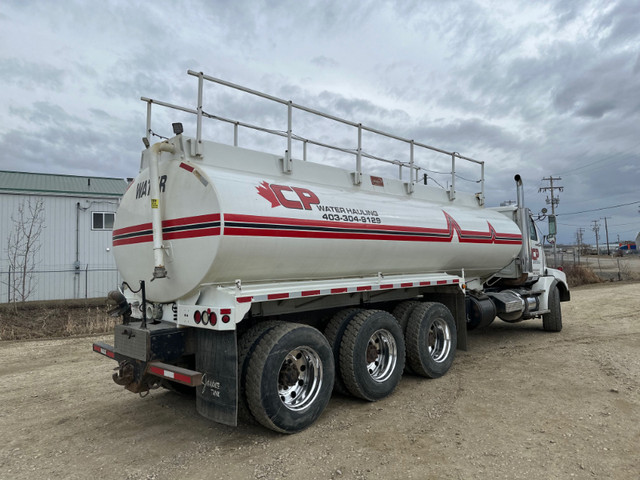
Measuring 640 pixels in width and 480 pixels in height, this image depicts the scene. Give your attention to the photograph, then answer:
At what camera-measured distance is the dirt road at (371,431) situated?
160 inches

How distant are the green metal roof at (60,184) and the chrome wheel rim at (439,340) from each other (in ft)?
51.6

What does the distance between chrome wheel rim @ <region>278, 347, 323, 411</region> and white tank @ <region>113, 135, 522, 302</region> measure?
0.90 m

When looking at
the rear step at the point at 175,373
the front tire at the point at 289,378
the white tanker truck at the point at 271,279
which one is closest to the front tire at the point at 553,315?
the white tanker truck at the point at 271,279

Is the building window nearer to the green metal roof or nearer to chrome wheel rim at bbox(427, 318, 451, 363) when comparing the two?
the green metal roof

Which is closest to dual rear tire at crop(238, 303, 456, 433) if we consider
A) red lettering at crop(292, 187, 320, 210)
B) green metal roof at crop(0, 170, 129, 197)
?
red lettering at crop(292, 187, 320, 210)

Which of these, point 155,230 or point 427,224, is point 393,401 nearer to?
point 427,224

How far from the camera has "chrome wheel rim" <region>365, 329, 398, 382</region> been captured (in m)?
6.10

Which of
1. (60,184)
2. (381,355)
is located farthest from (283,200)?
(60,184)

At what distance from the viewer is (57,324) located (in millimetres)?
13492

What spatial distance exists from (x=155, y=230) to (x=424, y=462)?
3.50 m

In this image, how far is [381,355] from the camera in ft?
20.5

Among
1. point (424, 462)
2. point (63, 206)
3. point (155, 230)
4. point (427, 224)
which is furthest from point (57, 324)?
point (424, 462)

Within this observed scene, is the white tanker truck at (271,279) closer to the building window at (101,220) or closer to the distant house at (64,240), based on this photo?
the distant house at (64,240)

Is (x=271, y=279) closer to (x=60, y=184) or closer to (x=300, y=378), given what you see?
(x=300, y=378)
